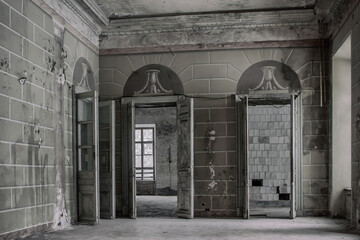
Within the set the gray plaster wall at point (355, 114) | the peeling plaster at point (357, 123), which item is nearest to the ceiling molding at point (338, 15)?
the gray plaster wall at point (355, 114)

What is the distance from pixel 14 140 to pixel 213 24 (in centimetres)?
385

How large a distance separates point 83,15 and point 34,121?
2140 mm

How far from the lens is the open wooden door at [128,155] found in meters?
6.70

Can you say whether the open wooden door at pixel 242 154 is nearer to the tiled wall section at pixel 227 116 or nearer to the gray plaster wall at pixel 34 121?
the tiled wall section at pixel 227 116

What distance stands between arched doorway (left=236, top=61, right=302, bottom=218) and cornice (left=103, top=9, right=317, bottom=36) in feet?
2.31

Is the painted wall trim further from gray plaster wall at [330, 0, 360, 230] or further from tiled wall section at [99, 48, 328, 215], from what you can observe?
gray plaster wall at [330, 0, 360, 230]

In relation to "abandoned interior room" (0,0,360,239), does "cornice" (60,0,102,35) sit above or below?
above

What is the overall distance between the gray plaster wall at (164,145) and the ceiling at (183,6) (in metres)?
5.55

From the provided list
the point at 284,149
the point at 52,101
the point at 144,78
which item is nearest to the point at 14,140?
the point at 52,101

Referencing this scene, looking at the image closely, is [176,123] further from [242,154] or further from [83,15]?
[83,15]

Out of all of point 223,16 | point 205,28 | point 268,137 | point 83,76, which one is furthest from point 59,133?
point 268,137

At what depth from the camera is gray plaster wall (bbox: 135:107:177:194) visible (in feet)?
39.0

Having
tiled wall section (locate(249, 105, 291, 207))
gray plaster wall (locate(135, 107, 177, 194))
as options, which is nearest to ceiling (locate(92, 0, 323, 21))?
tiled wall section (locate(249, 105, 291, 207))

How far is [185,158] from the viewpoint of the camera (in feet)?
21.8
